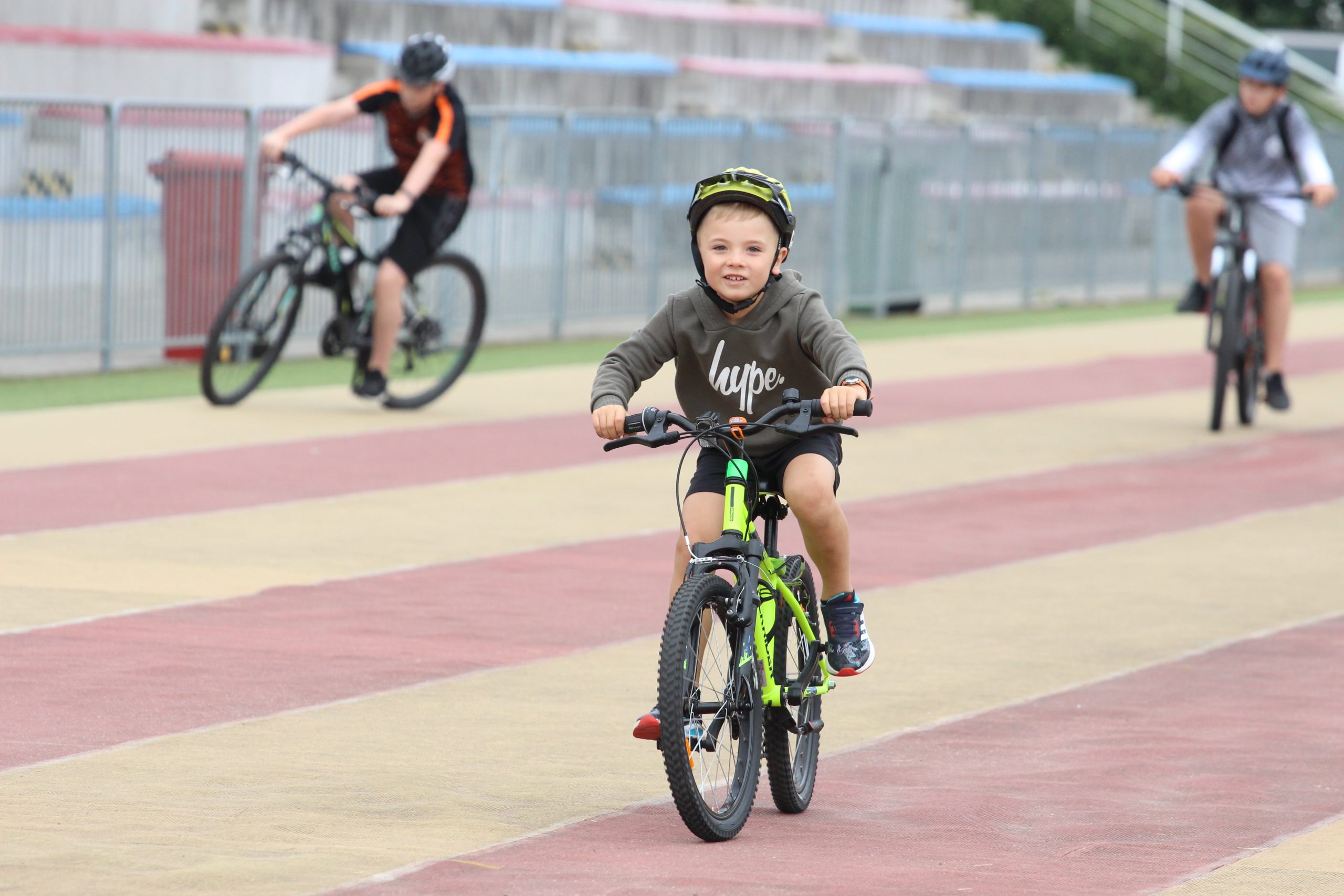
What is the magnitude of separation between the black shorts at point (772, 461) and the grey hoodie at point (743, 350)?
0.13 feet

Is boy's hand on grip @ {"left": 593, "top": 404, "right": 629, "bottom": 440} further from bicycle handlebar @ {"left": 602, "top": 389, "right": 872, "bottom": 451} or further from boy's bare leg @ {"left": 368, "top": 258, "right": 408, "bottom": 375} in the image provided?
boy's bare leg @ {"left": 368, "top": 258, "right": 408, "bottom": 375}

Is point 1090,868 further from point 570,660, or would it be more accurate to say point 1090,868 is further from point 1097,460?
point 1097,460

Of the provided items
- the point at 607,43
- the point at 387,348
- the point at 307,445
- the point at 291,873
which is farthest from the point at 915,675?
the point at 607,43

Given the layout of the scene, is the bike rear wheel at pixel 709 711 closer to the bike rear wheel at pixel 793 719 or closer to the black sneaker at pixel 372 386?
the bike rear wheel at pixel 793 719

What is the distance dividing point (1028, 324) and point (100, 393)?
32.6 feet

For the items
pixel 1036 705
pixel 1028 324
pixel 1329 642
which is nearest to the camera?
pixel 1036 705

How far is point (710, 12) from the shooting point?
28656 millimetres

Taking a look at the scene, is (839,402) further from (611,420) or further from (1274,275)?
(1274,275)

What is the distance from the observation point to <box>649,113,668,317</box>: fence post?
19.1 meters

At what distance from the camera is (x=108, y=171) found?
1481cm

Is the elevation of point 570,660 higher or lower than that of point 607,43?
lower

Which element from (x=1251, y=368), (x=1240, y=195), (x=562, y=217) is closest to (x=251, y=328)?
(x=1240, y=195)

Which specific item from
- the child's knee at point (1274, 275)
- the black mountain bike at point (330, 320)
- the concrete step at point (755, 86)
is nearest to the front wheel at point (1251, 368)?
the child's knee at point (1274, 275)

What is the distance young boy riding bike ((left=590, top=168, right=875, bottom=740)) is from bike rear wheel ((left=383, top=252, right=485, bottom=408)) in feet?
24.9
